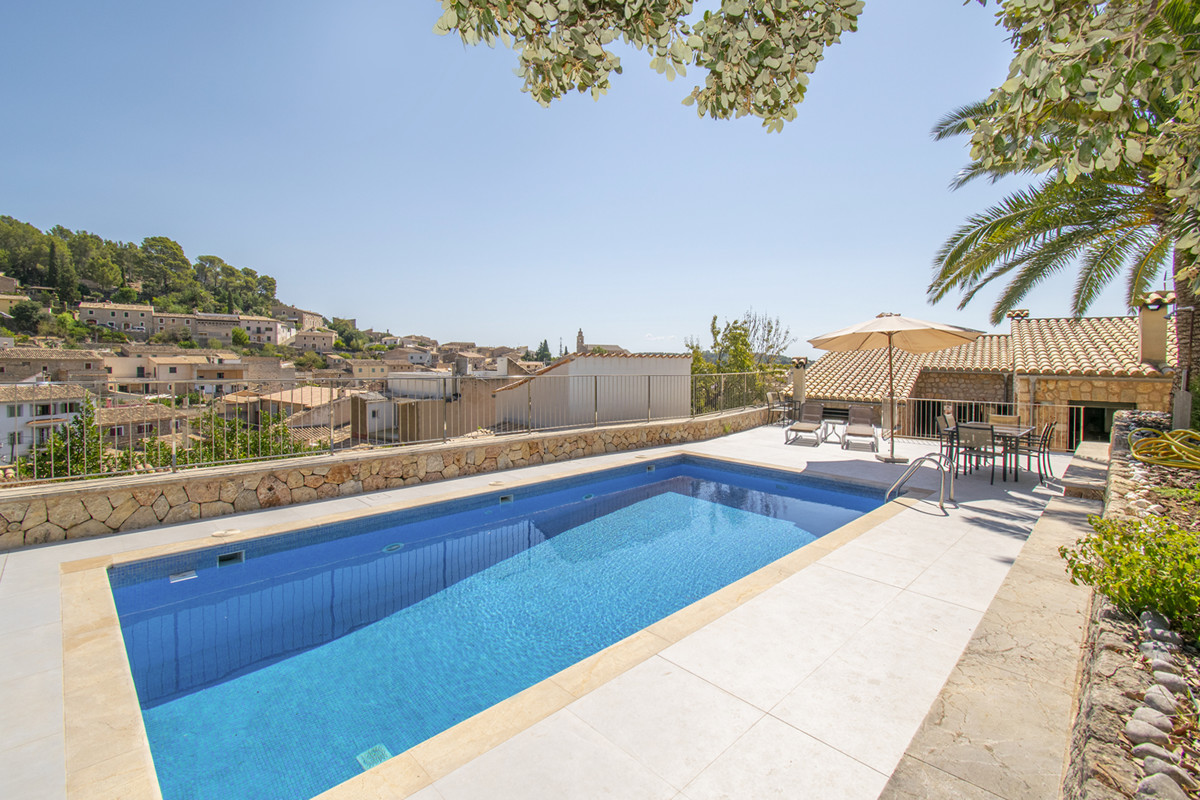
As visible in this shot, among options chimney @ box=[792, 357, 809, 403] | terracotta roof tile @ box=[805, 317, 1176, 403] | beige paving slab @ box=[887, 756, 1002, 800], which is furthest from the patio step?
terracotta roof tile @ box=[805, 317, 1176, 403]

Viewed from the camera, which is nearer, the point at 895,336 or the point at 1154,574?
the point at 1154,574

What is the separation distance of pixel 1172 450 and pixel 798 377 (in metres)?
10.1

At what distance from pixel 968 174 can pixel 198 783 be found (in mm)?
12304

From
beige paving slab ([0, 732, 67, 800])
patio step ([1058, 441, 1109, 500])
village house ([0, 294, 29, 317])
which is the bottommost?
beige paving slab ([0, 732, 67, 800])

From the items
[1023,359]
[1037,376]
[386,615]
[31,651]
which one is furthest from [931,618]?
[1023,359]

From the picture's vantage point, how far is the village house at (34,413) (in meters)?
4.74

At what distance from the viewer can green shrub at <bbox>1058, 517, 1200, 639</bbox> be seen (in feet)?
5.72

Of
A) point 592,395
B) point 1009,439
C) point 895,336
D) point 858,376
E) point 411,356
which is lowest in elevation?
point 1009,439

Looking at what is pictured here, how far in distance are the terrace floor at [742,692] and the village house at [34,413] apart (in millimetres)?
1152

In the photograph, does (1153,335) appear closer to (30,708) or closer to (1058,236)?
(1058,236)

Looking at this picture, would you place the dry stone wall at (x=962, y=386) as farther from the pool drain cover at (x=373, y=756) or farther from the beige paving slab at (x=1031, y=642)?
the pool drain cover at (x=373, y=756)

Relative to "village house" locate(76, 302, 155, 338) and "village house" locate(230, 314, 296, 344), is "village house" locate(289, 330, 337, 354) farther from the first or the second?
"village house" locate(76, 302, 155, 338)

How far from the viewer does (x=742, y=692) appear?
265 cm

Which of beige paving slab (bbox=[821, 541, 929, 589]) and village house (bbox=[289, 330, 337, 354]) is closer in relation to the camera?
beige paving slab (bbox=[821, 541, 929, 589])
